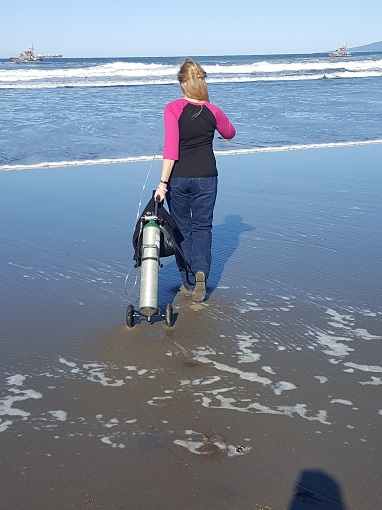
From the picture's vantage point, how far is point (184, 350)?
439 centimetres

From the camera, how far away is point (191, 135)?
5.15 m

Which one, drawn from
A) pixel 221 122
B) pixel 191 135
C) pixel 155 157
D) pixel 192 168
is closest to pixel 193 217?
pixel 192 168

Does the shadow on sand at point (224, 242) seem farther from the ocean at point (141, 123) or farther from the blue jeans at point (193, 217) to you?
the ocean at point (141, 123)

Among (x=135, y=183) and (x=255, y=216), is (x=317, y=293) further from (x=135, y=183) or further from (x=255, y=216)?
(x=135, y=183)

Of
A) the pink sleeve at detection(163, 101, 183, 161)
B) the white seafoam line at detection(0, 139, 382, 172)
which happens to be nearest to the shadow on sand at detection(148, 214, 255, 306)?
the pink sleeve at detection(163, 101, 183, 161)

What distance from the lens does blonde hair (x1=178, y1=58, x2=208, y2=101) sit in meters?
4.99

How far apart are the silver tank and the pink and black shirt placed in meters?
0.72

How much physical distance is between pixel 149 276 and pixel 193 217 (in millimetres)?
946

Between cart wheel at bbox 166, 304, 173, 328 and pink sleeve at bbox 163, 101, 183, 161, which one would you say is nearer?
cart wheel at bbox 166, 304, 173, 328

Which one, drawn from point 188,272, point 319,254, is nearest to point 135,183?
point 319,254

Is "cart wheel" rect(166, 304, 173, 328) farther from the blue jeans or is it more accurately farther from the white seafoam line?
the white seafoam line

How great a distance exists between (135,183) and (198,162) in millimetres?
4605

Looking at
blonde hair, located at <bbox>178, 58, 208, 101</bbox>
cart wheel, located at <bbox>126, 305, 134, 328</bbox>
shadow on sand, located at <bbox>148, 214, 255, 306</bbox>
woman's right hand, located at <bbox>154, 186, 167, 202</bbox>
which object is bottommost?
shadow on sand, located at <bbox>148, 214, 255, 306</bbox>

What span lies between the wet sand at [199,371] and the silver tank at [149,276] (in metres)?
0.19
